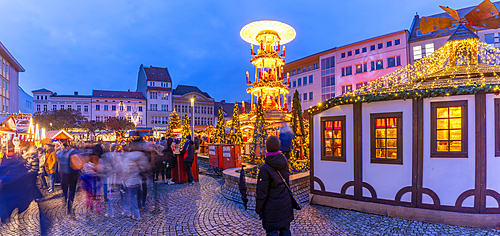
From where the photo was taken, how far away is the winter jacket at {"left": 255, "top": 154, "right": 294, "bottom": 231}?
158 inches

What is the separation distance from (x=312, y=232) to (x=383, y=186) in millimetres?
2399

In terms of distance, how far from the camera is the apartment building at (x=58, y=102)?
5997 cm

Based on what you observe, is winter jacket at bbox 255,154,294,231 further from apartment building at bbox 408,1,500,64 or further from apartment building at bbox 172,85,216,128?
apartment building at bbox 172,85,216,128

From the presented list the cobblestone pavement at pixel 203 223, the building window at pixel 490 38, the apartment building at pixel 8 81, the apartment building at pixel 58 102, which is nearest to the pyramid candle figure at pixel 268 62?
the cobblestone pavement at pixel 203 223

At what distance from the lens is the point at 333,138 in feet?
24.6

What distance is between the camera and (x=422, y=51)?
32.7 metres

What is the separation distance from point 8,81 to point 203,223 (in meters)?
55.5

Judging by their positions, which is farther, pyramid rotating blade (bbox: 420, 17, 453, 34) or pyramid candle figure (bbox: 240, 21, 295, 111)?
pyramid candle figure (bbox: 240, 21, 295, 111)

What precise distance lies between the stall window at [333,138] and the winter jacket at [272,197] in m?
3.77

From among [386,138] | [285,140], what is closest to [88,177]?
[285,140]

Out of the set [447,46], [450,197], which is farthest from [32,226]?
[447,46]

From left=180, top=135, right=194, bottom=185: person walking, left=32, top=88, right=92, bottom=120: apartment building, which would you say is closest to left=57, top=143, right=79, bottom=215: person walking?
left=180, top=135, right=194, bottom=185: person walking

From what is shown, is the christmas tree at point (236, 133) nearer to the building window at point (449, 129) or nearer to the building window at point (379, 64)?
the building window at point (449, 129)

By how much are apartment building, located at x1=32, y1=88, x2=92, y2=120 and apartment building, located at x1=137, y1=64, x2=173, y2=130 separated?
13362mm
